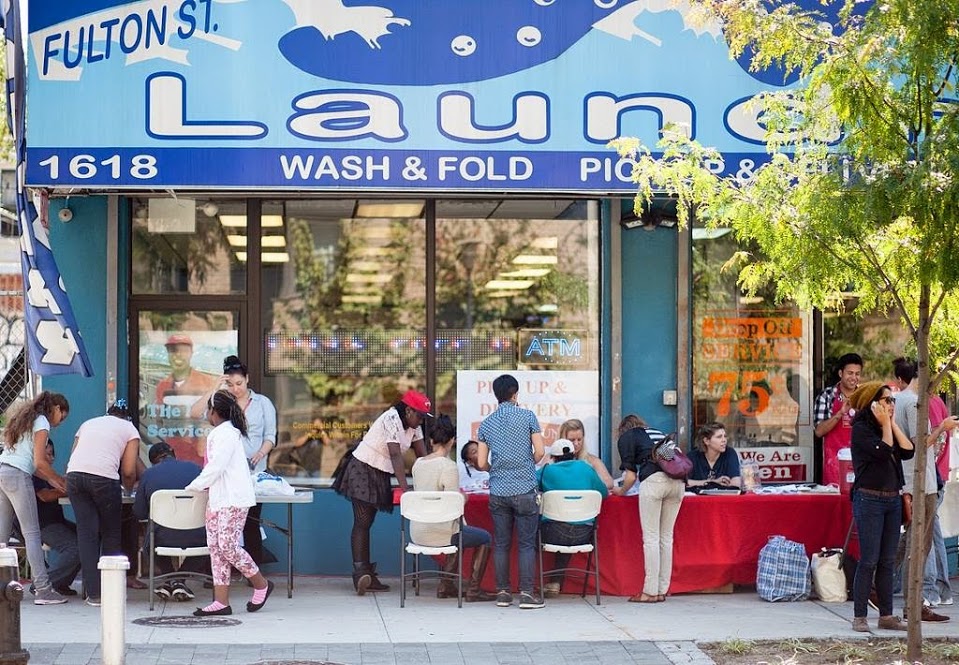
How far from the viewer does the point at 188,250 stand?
1224cm

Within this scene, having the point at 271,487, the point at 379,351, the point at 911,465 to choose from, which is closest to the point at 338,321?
the point at 379,351

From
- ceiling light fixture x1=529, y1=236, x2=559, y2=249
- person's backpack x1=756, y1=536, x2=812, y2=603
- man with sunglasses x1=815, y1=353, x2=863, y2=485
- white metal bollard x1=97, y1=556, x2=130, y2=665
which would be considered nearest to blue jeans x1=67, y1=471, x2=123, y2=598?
white metal bollard x1=97, y1=556, x2=130, y2=665

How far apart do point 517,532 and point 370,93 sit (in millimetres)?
3698

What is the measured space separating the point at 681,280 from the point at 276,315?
3.69 m

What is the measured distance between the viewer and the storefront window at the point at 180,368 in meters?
12.2

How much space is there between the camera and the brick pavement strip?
8.32m

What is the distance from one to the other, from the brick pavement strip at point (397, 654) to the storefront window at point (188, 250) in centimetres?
427

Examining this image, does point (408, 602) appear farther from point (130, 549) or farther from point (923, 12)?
point (923, 12)

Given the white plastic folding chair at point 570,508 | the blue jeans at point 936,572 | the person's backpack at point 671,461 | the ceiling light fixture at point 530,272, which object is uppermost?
the ceiling light fixture at point 530,272

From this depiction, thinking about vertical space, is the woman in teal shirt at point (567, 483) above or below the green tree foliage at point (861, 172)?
below

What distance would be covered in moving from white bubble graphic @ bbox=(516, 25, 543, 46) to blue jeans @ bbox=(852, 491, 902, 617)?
4.51 metres

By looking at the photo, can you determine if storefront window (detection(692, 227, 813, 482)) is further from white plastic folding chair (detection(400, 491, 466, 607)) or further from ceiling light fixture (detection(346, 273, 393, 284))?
white plastic folding chair (detection(400, 491, 466, 607))

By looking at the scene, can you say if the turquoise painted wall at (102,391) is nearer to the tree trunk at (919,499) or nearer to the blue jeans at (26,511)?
the blue jeans at (26,511)

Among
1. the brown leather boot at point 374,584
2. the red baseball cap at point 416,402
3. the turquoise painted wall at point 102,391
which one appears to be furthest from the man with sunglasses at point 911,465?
the turquoise painted wall at point 102,391
